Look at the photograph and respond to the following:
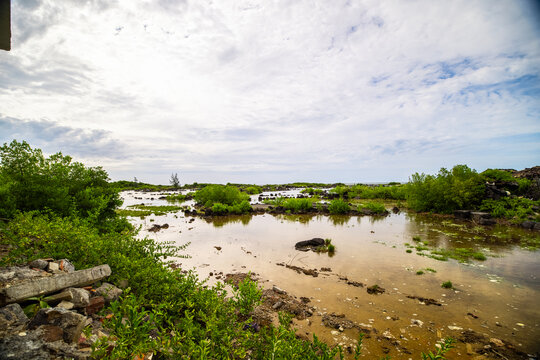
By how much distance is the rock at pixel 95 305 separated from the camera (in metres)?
3.98

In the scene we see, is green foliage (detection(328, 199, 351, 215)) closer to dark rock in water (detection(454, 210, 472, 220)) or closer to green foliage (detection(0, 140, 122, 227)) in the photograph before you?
dark rock in water (detection(454, 210, 472, 220))

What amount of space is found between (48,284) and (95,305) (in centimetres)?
83

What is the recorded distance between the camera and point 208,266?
36.5 ft

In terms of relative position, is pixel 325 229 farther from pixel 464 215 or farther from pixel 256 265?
pixel 464 215

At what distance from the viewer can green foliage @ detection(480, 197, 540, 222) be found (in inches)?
784

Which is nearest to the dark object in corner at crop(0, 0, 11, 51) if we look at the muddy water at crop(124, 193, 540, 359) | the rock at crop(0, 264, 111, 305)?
the rock at crop(0, 264, 111, 305)

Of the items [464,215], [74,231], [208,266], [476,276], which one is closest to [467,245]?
[476,276]

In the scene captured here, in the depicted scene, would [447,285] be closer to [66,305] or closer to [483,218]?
[66,305]

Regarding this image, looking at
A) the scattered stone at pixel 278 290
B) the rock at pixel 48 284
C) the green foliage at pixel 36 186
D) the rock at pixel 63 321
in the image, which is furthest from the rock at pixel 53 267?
the scattered stone at pixel 278 290

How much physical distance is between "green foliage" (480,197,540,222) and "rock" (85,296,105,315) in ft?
95.6

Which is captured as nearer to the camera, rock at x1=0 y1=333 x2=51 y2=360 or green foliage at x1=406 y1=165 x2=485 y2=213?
rock at x1=0 y1=333 x2=51 y2=360

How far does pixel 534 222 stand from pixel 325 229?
54.6 ft

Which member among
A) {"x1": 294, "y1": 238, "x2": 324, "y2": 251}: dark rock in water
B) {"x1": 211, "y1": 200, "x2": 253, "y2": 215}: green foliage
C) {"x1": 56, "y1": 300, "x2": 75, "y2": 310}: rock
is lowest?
{"x1": 294, "y1": 238, "x2": 324, "y2": 251}: dark rock in water

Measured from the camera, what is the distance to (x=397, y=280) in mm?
9539
